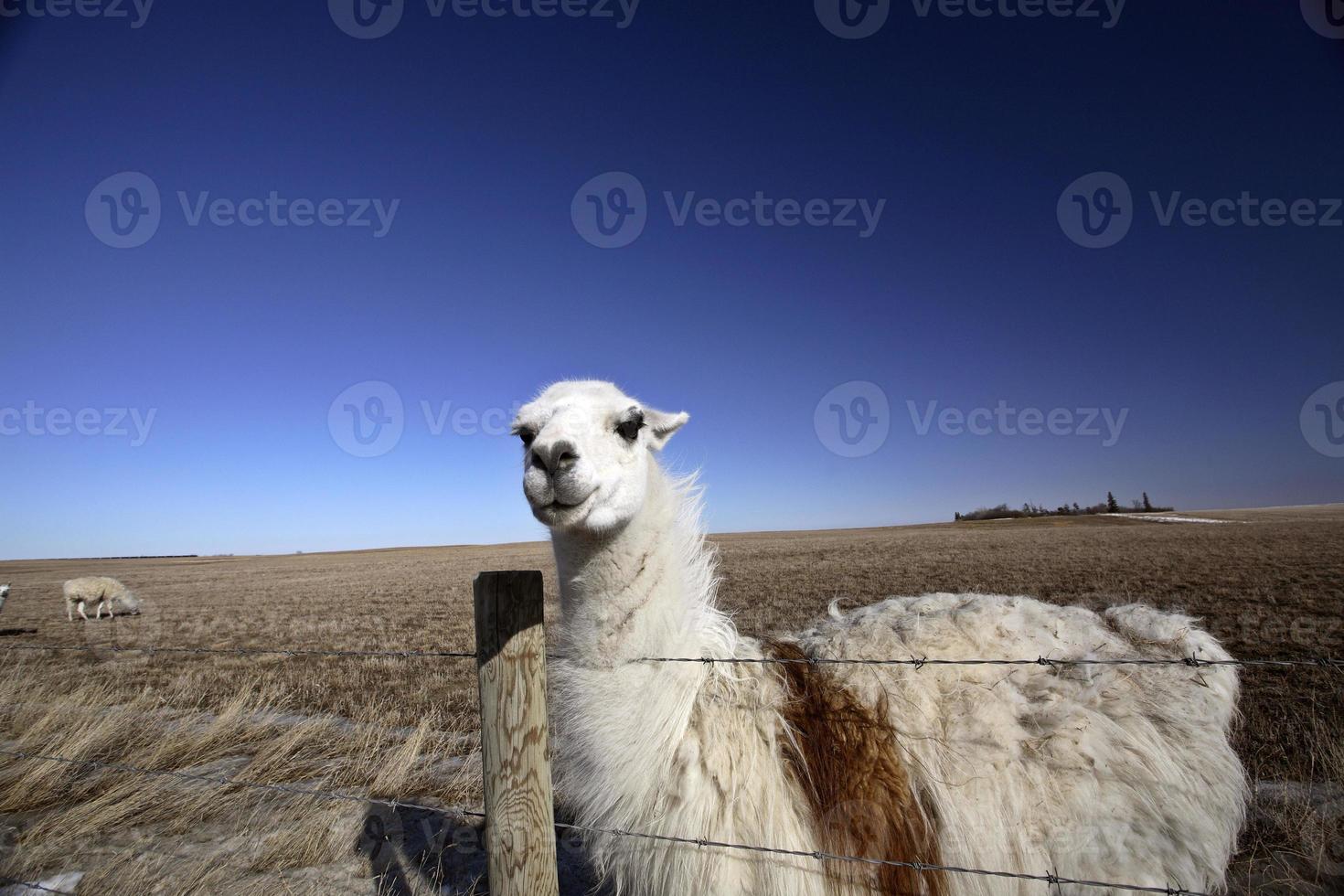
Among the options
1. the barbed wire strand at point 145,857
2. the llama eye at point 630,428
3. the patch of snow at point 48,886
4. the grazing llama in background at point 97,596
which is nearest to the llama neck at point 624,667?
the llama eye at point 630,428

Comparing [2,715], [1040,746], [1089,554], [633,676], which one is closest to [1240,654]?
[1040,746]

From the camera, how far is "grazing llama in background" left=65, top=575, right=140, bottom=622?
60.3ft

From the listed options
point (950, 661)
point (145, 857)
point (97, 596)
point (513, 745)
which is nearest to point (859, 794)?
point (950, 661)

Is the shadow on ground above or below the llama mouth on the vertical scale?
below

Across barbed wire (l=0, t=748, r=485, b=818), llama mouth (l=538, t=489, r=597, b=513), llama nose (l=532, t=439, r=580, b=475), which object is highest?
llama nose (l=532, t=439, r=580, b=475)

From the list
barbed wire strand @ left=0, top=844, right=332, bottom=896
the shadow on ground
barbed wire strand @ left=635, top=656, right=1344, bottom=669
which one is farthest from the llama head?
barbed wire strand @ left=0, top=844, right=332, bottom=896

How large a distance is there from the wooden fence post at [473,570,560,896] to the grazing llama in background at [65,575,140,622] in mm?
23092

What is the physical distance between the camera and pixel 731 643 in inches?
106

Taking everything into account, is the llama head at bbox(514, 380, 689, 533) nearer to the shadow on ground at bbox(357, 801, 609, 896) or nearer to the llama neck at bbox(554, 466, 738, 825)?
the llama neck at bbox(554, 466, 738, 825)

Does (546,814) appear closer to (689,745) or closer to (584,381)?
(689,745)

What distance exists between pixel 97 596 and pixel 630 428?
77.9ft

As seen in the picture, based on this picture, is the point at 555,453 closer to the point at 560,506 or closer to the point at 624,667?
the point at 560,506

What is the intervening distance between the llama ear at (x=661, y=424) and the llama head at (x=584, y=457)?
0.03m

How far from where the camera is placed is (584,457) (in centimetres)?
222
